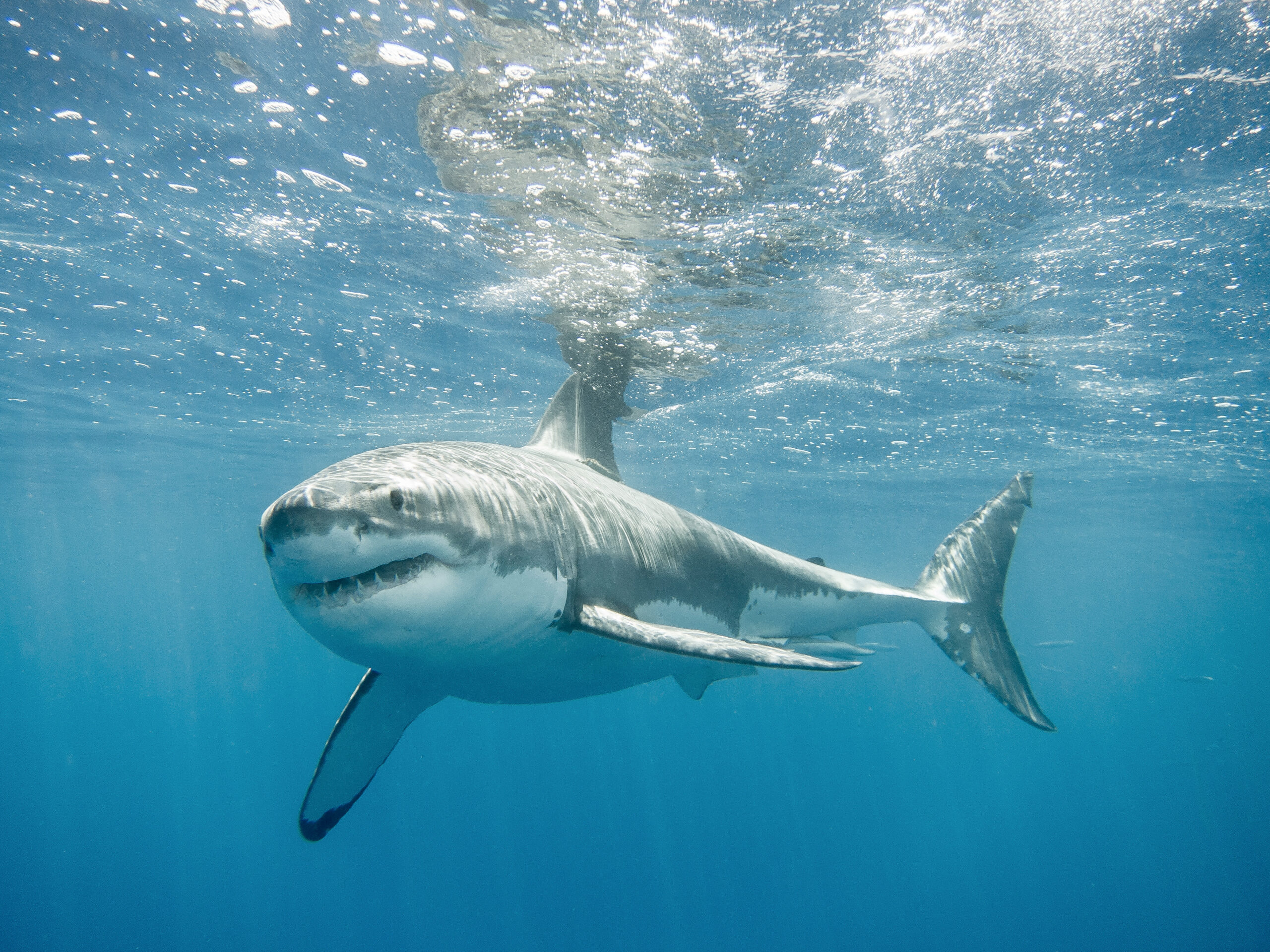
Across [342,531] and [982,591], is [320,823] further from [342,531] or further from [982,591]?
[982,591]

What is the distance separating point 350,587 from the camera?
8.11ft

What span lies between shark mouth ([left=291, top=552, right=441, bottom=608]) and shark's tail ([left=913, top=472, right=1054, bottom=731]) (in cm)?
656

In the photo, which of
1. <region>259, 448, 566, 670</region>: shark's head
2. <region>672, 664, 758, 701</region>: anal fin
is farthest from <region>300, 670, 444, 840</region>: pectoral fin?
<region>672, 664, 758, 701</region>: anal fin

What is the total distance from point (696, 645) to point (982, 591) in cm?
597

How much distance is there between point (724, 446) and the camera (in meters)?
23.8

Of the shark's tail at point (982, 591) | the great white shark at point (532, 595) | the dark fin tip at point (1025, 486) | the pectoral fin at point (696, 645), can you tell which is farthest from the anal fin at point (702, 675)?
the dark fin tip at point (1025, 486)

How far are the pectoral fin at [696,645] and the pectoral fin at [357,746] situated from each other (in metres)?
2.03

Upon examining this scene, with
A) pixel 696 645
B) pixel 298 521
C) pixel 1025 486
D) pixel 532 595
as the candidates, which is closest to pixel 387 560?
pixel 298 521

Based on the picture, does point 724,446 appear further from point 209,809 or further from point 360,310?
point 209,809

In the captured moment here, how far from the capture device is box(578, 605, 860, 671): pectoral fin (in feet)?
9.72

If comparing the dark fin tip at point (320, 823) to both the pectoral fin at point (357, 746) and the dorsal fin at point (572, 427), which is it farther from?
the dorsal fin at point (572, 427)

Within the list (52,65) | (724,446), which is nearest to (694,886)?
(724,446)

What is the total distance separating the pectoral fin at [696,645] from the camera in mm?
2963

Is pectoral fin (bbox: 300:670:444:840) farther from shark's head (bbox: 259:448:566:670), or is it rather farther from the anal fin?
the anal fin
